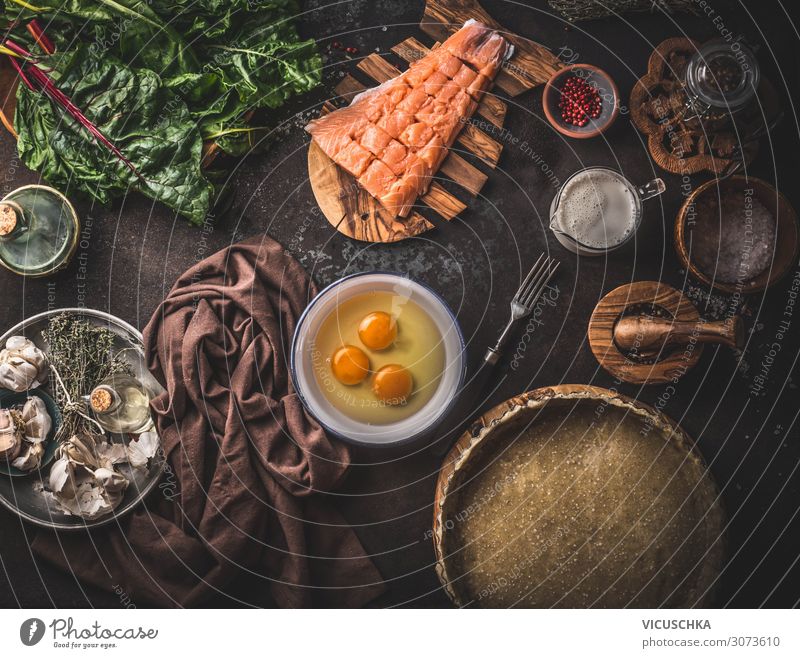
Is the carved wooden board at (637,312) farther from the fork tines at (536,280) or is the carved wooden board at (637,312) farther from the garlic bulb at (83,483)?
the garlic bulb at (83,483)

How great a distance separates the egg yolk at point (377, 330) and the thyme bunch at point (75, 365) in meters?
0.82

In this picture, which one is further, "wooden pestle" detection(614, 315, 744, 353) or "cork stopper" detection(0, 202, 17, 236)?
"cork stopper" detection(0, 202, 17, 236)

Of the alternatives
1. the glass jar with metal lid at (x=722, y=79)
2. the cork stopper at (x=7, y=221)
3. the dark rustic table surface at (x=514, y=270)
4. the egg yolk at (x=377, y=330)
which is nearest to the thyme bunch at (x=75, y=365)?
the dark rustic table surface at (x=514, y=270)

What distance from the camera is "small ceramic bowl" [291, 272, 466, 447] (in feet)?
6.64

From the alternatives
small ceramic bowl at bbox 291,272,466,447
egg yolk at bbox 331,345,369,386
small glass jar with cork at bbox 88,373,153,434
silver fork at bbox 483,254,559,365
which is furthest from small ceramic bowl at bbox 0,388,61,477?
silver fork at bbox 483,254,559,365

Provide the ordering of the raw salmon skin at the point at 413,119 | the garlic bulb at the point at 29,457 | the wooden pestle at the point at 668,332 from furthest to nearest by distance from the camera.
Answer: the raw salmon skin at the point at 413,119 < the garlic bulb at the point at 29,457 < the wooden pestle at the point at 668,332

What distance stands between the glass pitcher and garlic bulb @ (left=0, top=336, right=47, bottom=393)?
5.82 feet

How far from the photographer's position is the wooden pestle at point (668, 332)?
1951mm

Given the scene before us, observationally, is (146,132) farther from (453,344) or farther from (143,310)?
(453,344)

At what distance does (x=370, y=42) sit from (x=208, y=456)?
5.04 ft

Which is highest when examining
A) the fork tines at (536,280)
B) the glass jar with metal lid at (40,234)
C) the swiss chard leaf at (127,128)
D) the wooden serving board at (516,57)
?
the wooden serving board at (516,57)

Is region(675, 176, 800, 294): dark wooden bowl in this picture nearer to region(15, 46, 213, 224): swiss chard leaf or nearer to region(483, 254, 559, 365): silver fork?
region(483, 254, 559, 365): silver fork

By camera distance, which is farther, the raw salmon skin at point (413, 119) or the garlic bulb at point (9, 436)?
the raw salmon skin at point (413, 119)

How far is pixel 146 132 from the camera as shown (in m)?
2.10
